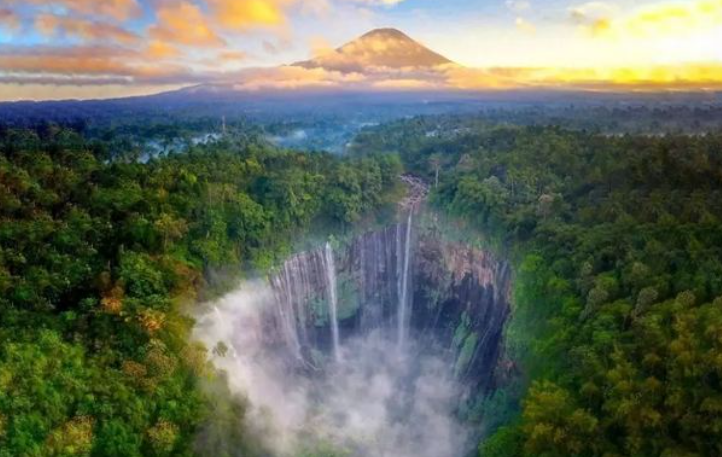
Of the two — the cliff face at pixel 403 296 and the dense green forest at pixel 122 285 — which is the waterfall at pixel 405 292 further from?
the dense green forest at pixel 122 285

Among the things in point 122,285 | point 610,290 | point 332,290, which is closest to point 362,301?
point 332,290

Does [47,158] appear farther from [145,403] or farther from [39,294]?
[145,403]

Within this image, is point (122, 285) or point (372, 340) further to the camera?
point (372, 340)

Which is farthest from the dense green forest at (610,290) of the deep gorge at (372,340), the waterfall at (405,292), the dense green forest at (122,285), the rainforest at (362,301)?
the dense green forest at (122,285)

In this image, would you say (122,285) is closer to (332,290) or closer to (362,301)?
(332,290)

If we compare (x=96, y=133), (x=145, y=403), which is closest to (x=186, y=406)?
(x=145, y=403)

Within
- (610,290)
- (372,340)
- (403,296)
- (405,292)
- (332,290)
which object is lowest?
(372,340)

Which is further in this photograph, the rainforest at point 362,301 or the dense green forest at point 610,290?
the rainforest at point 362,301
